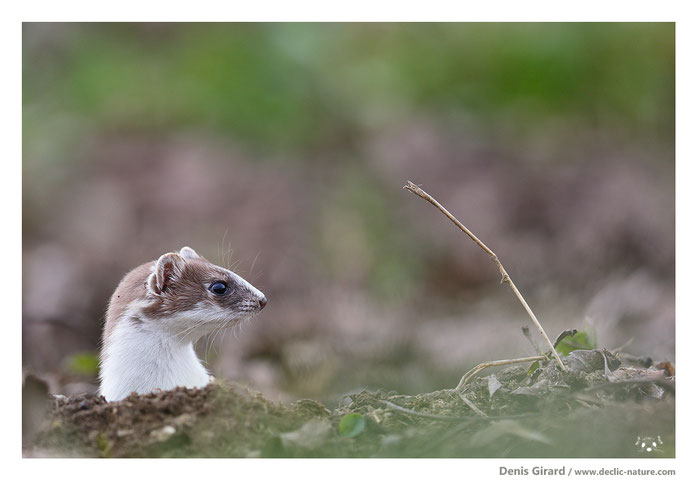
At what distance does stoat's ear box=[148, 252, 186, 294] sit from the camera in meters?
3.47

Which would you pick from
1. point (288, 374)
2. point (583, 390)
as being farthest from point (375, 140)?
point (583, 390)

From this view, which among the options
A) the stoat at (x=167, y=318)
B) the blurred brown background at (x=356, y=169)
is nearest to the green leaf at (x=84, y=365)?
the blurred brown background at (x=356, y=169)

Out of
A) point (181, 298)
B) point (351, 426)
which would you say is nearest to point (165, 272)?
point (181, 298)

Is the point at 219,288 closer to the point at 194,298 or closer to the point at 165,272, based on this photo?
the point at 194,298

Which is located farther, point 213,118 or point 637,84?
point 213,118

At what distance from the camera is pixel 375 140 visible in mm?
8680

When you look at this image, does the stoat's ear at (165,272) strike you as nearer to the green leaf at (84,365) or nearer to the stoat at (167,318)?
the stoat at (167,318)

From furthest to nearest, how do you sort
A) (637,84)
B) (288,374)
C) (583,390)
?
(637,84) → (288,374) → (583,390)

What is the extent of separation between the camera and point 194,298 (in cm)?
354

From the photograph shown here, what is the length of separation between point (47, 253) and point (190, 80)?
227 centimetres

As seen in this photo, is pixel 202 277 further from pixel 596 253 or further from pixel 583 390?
pixel 596 253

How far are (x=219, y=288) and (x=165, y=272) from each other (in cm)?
26

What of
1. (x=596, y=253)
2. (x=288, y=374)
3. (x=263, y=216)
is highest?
(x=263, y=216)

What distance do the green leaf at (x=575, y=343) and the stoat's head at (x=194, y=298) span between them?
4.38ft
